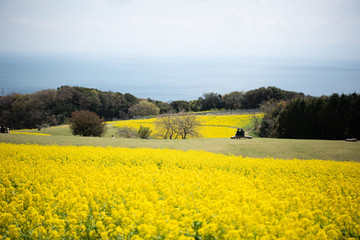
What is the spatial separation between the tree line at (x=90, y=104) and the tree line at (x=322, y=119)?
27436 mm

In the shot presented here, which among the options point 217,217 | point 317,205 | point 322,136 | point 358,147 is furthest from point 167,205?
point 322,136

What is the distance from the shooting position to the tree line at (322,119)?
108ft

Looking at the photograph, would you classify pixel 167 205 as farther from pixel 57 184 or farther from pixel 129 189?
pixel 57 184

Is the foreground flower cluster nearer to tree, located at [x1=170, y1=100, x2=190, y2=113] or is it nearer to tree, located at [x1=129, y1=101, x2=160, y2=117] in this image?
tree, located at [x1=129, y1=101, x2=160, y2=117]

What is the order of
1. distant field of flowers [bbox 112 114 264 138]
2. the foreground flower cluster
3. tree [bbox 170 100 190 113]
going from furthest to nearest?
tree [bbox 170 100 190 113] < distant field of flowers [bbox 112 114 264 138] < the foreground flower cluster

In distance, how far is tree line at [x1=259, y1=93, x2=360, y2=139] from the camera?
1298 inches

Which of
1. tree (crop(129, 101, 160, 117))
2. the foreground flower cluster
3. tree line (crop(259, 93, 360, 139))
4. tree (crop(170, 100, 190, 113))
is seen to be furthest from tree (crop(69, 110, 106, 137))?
tree (crop(170, 100, 190, 113))

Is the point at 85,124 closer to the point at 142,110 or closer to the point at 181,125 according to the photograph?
the point at 181,125

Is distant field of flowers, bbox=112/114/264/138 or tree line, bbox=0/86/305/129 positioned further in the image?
tree line, bbox=0/86/305/129

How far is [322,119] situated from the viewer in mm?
34938

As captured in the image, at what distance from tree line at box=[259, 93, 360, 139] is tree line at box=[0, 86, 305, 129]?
2744 centimetres

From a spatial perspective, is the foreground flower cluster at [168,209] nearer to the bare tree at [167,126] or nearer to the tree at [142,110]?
the bare tree at [167,126]

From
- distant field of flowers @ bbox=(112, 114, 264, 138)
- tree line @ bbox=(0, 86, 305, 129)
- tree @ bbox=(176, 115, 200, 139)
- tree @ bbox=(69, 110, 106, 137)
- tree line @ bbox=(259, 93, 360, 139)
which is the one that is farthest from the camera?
tree line @ bbox=(0, 86, 305, 129)

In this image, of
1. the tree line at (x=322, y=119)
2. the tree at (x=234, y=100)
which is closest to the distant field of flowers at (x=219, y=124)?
the tree line at (x=322, y=119)
